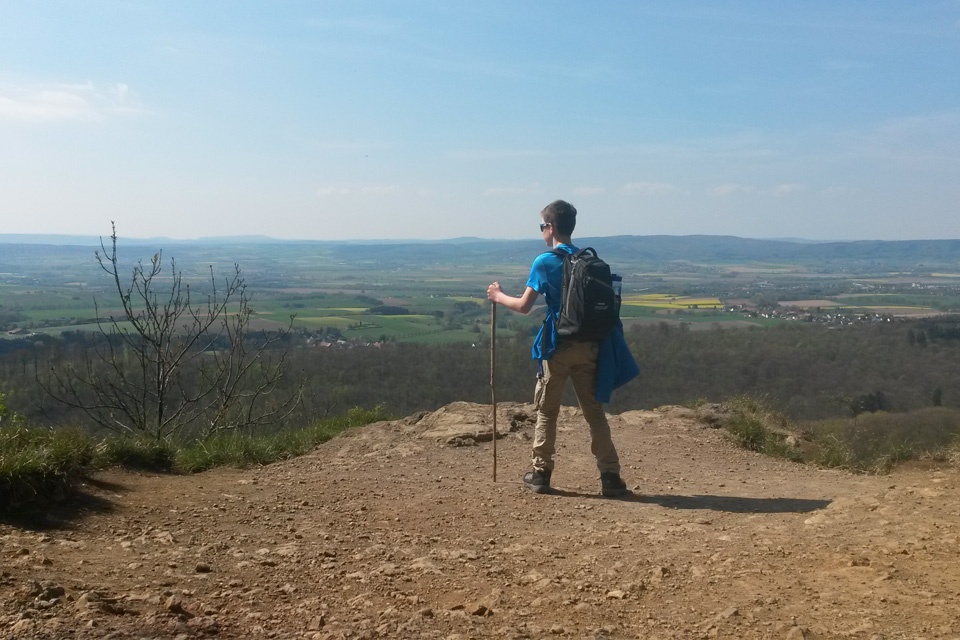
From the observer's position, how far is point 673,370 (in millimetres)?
15133

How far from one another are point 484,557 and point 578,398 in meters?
1.63

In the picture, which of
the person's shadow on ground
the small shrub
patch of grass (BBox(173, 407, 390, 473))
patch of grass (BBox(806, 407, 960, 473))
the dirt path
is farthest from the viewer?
patch of grass (BBox(806, 407, 960, 473))

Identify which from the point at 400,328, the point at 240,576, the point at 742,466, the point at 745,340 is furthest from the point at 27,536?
the point at 400,328

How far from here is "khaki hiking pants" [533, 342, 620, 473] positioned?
520 cm

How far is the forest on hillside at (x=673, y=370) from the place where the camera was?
11.8 m

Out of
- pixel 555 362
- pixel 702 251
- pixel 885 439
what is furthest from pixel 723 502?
pixel 702 251

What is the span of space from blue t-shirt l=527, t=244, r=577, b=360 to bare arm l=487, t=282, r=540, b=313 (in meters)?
0.05

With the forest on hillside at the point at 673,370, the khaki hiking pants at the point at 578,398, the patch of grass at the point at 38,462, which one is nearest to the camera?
the patch of grass at the point at 38,462

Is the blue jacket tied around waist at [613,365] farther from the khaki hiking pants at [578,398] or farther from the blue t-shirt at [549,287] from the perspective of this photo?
the blue t-shirt at [549,287]

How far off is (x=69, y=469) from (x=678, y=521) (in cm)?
386

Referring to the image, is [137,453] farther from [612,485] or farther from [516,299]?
[612,485]

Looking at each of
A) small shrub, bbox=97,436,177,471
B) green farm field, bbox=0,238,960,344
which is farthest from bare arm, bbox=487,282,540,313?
small shrub, bbox=97,436,177,471

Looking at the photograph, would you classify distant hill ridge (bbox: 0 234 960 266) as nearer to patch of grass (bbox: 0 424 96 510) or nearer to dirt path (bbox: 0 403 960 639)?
dirt path (bbox: 0 403 960 639)

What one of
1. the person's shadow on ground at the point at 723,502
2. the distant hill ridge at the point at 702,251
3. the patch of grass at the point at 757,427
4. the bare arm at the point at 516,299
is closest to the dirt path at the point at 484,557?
the person's shadow on ground at the point at 723,502
